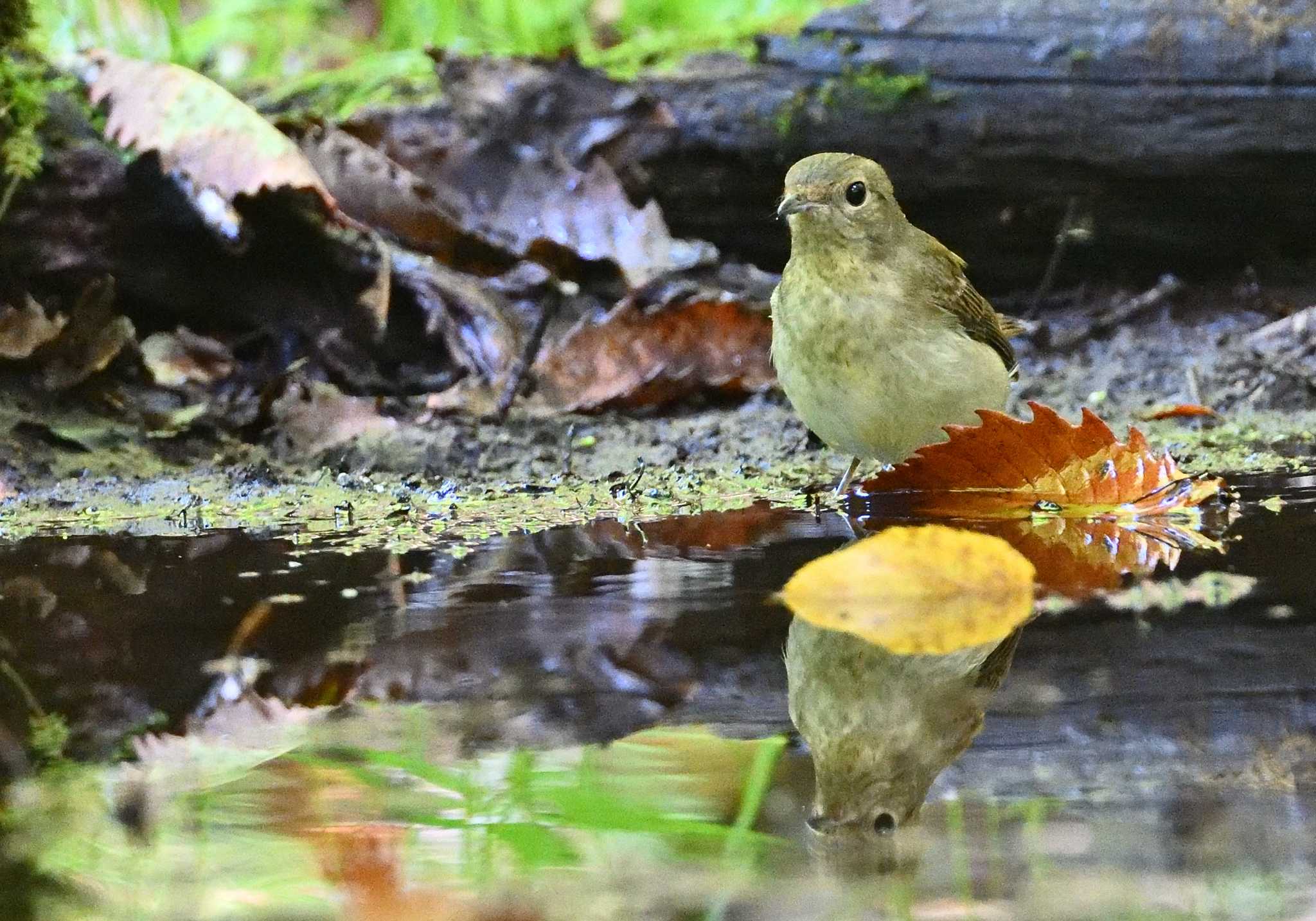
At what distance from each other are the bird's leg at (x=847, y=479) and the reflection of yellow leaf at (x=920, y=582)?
1252 mm

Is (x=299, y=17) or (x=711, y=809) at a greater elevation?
(x=299, y=17)

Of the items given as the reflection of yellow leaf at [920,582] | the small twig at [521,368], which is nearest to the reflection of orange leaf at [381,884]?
the reflection of yellow leaf at [920,582]

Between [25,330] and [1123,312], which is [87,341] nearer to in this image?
[25,330]

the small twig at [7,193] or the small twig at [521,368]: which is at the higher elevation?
the small twig at [7,193]

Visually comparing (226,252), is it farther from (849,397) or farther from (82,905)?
(82,905)

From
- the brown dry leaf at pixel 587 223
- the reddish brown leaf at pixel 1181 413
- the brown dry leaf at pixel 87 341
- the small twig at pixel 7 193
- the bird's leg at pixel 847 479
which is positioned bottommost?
the bird's leg at pixel 847 479

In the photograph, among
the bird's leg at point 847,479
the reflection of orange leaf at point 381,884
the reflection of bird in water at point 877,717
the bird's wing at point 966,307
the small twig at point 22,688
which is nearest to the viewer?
the reflection of orange leaf at point 381,884

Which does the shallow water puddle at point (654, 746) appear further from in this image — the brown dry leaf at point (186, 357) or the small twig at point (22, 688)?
the brown dry leaf at point (186, 357)

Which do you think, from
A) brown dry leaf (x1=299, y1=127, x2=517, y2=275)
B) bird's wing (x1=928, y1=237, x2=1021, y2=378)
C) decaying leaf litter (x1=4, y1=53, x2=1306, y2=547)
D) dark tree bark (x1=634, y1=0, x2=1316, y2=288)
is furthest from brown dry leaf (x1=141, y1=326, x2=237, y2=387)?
bird's wing (x1=928, y1=237, x2=1021, y2=378)

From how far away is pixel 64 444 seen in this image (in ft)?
13.8

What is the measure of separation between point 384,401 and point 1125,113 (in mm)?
2750

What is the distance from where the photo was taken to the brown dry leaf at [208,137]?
462 centimetres

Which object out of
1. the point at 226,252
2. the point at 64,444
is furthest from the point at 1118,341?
the point at 64,444

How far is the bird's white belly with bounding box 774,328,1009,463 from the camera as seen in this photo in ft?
11.9
